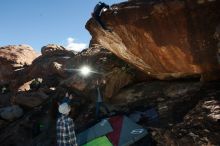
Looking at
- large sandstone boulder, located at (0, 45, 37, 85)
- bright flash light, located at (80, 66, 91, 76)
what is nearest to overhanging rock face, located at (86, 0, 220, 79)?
bright flash light, located at (80, 66, 91, 76)

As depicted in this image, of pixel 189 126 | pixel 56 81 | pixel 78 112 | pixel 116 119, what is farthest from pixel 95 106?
pixel 56 81

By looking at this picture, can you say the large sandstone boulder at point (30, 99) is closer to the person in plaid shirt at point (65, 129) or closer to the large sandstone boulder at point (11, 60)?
the person in plaid shirt at point (65, 129)

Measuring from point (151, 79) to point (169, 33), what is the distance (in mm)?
3125

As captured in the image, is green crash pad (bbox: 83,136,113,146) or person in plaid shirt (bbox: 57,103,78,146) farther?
green crash pad (bbox: 83,136,113,146)

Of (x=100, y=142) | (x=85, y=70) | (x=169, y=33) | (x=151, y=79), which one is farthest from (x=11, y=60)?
(x=169, y=33)

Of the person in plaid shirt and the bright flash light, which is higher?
the bright flash light

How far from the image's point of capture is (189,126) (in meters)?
6.46

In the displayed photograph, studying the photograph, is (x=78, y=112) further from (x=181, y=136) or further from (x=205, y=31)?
(x=205, y=31)

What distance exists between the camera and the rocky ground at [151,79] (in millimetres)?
6402

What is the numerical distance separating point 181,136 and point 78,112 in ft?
15.1

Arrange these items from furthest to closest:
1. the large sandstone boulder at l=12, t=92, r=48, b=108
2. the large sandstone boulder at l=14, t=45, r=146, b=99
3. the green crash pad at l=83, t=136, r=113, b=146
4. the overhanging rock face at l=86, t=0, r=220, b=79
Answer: the large sandstone boulder at l=12, t=92, r=48, b=108, the large sandstone boulder at l=14, t=45, r=146, b=99, the green crash pad at l=83, t=136, r=113, b=146, the overhanging rock face at l=86, t=0, r=220, b=79

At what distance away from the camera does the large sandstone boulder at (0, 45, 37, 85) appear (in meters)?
22.1

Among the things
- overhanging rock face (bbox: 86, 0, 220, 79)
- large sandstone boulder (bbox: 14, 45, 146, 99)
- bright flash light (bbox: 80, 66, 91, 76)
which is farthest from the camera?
bright flash light (bbox: 80, 66, 91, 76)

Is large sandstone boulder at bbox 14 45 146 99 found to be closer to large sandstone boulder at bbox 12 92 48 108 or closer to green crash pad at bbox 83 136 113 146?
large sandstone boulder at bbox 12 92 48 108
